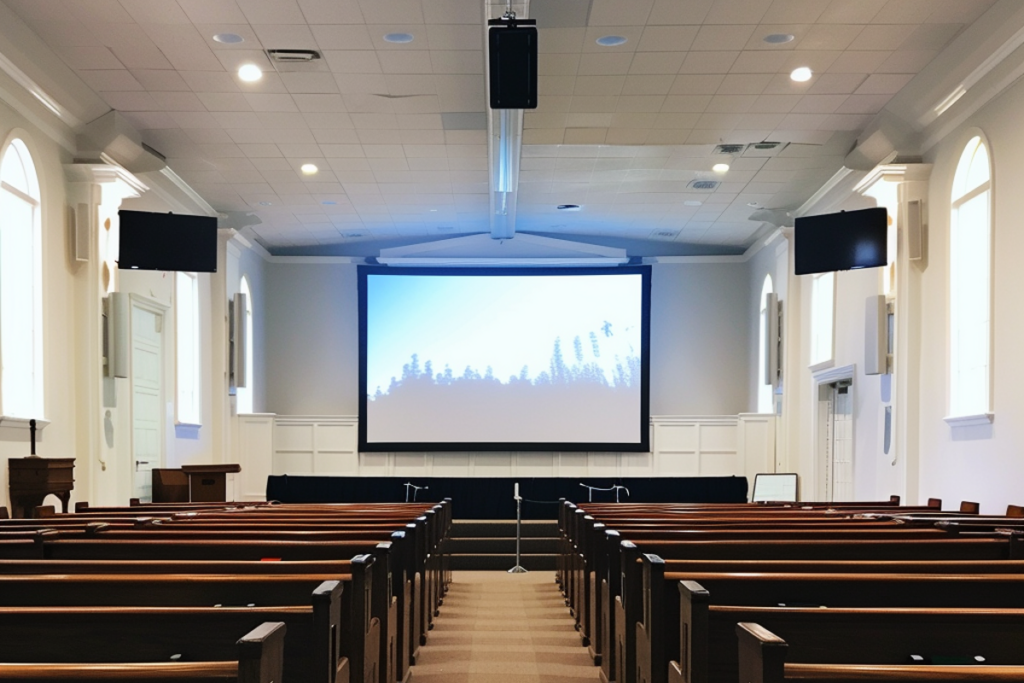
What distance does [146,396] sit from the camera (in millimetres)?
11227

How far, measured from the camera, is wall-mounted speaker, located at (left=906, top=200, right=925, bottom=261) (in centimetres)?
926

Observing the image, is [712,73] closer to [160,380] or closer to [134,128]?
[134,128]

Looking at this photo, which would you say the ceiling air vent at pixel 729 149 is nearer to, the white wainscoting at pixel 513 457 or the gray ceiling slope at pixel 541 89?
the gray ceiling slope at pixel 541 89

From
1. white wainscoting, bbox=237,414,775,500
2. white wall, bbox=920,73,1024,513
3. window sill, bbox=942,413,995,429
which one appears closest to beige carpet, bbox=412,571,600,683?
white wall, bbox=920,73,1024,513

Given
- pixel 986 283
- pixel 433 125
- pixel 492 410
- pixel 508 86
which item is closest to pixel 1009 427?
pixel 986 283

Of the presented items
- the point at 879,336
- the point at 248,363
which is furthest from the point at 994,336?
the point at 248,363

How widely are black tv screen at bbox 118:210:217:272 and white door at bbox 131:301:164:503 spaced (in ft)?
3.72

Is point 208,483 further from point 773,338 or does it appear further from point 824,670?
point 824,670

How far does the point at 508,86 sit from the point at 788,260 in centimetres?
757

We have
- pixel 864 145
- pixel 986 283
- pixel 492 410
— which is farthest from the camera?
pixel 492 410

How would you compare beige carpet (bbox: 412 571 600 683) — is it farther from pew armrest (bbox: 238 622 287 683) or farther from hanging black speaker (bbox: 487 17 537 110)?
pew armrest (bbox: 238 622 287 683)

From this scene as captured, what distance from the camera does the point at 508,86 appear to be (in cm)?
676

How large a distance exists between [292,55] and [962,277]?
5.55 m

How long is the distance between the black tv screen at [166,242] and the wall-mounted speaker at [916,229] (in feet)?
20.6
